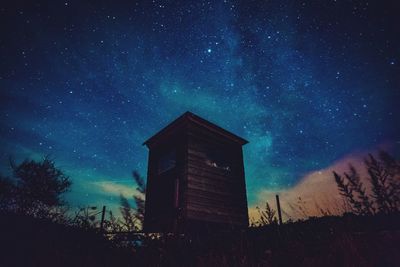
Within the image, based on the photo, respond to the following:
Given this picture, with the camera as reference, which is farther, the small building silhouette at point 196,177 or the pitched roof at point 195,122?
the pitched roof at point 195,122

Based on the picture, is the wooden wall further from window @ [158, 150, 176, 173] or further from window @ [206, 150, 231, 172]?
window @ [158, 150, 176, 173]

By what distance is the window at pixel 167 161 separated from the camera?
Result: 40.5 feet

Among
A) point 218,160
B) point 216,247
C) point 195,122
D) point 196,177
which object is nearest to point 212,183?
point 196,177

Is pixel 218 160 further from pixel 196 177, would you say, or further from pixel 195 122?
pixel 195 122

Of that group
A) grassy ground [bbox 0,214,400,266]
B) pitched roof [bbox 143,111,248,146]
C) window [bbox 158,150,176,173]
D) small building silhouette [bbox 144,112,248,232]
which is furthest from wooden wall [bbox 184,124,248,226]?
grassy ground [bbox 0,214,400,266]

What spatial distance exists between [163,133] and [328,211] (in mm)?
9870

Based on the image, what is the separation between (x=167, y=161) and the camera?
12727mm

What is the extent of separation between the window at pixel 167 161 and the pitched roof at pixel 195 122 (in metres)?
1.22

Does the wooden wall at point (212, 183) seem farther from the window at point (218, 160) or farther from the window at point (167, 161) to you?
the window at point (167, 161)

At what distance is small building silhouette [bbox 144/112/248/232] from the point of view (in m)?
10.7

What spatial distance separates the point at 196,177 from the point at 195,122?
296 centimetres

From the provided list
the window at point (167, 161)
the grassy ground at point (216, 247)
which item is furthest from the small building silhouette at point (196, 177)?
the grassy ground at point (216, 247)

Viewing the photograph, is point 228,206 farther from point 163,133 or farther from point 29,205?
point 29,205

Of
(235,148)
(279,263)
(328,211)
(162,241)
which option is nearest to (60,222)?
(162,241)
